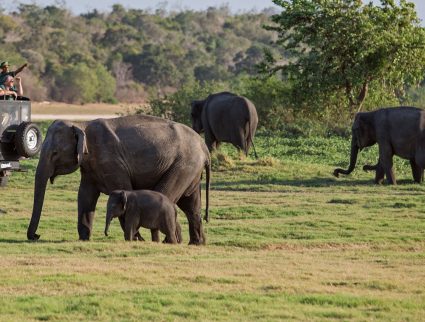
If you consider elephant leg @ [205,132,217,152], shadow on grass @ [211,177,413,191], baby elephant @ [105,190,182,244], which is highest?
baby elephant @ [105,190,182,244]

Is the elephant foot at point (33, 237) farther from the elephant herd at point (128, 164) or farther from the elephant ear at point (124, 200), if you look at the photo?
the elephant ear at point (124, 200)

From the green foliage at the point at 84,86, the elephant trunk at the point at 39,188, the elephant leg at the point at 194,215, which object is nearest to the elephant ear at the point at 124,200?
the elephant trunk at the point at 39,188

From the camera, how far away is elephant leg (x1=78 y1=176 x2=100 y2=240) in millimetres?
15430

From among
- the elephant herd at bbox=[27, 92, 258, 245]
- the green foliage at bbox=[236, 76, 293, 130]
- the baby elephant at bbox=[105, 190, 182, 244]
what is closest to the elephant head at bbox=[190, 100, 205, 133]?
the green foliage at bbox=[236, 76, 293, 130]

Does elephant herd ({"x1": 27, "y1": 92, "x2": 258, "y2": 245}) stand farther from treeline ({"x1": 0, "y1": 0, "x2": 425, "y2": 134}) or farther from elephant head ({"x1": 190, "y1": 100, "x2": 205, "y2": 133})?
treeline ({"x1": 0, "y1": 0, "x2": 425, "y2": 134})

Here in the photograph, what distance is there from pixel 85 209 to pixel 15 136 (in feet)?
16.5

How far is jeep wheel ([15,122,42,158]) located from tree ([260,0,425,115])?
1524cm

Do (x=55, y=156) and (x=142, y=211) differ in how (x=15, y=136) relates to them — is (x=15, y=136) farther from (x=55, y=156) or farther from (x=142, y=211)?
(x=142, y=211)

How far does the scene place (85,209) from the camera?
1542cm

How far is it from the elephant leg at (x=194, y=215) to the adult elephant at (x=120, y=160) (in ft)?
0.04

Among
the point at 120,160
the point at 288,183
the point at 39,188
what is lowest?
the point at 288,183

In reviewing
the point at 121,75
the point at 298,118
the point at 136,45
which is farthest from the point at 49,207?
the point at 136,45

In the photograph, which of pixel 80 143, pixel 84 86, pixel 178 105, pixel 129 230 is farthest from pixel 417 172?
pixel 84 86

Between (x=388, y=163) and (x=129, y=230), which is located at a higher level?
(x=129, y=230)
